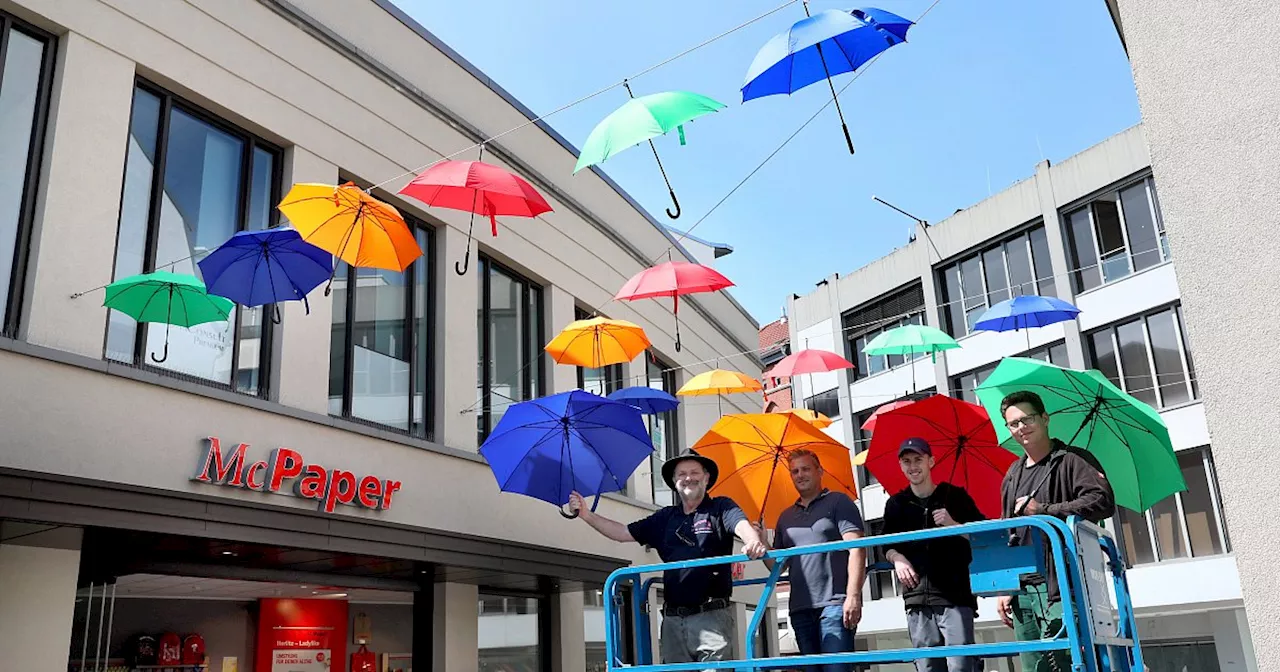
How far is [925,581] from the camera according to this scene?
617cm

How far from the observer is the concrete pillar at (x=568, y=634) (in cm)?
1555

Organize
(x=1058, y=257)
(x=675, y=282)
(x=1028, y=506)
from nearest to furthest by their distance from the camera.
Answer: (x=1028, y=506), (x=675, y=282), (x=1058, y=257)

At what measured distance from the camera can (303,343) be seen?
11.7 metres

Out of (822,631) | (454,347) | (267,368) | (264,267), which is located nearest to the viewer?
(822,631)

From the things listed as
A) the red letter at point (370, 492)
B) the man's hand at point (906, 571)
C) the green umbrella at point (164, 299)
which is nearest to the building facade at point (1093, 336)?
the red letter at point (370, 492)

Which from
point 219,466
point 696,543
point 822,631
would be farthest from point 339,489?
point 822,631

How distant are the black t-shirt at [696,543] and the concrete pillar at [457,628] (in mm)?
7162

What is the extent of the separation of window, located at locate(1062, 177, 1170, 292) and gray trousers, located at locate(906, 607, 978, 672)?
2405 cm

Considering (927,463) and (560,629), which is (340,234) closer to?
(927,463)

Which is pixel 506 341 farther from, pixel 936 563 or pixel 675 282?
pixel 936 563

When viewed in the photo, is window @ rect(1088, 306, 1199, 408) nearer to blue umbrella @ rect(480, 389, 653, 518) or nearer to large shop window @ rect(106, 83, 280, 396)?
blue umbrella @ rect(480, 389, 653, 518)

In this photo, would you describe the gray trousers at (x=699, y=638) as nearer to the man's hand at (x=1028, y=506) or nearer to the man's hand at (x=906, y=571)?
the man's hand at (x=906, y=571)

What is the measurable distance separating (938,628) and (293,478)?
7.36 metres

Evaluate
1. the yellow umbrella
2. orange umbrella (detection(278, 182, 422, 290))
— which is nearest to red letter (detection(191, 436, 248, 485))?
orange umbrella (detection(278, 182, 422, 290))
